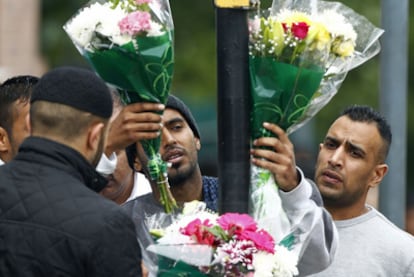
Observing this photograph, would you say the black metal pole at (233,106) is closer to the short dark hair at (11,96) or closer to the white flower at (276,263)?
the white flower at (276,263)

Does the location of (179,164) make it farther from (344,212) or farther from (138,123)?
(138,123)

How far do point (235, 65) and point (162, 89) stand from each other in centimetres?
36

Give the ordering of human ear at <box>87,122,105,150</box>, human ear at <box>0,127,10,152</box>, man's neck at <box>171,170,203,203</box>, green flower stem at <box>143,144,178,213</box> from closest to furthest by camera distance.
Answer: human ear at <box>87,122,105,150</box> < green flower stem at <box>143,144,178,213</box> < man's neck at <box>171,170,203,203</box> < human ear at <box>0,127,10,152</box>

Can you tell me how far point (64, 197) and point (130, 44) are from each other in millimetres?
731

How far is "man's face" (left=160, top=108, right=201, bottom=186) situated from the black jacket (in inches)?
56.2

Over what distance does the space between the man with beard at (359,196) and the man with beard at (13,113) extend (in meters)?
1.54

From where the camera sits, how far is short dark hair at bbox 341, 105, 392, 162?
7.79m

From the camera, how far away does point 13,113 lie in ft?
24.4

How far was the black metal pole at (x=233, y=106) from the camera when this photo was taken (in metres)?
5.68

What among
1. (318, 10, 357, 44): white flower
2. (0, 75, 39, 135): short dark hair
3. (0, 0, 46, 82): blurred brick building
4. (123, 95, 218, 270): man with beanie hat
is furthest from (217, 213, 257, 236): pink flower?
(0, 0, 46, 82): blurred brick building

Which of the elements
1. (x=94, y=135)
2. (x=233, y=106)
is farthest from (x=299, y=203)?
(x=94, y=135)

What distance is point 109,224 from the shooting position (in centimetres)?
534

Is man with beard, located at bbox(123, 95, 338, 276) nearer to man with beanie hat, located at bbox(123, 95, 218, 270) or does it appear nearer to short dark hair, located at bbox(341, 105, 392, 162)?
man with beanie hat, located at bbox(123, 95, 218, 270)

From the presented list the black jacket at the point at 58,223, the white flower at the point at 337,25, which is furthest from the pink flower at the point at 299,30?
the black jacket at the point at 58,223
